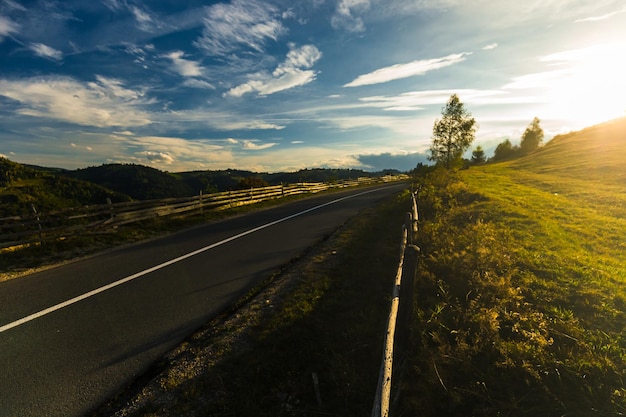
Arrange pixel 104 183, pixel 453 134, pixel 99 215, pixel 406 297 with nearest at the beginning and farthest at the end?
pixel 406 297, pixel 99 215, pixel 453 134, pixel 104 183

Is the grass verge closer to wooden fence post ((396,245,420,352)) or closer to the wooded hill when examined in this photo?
wooden fence post ((396,245,420,352))

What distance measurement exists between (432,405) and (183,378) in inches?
117

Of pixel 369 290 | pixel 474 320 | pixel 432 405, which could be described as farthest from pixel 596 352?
pixel 369 290

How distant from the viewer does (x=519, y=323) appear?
14.6 feet

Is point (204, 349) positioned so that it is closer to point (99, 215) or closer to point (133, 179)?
point (99, 215)

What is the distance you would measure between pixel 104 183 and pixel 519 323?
419ft

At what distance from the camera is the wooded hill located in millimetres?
49625

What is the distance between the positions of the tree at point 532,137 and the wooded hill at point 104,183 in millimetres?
45184

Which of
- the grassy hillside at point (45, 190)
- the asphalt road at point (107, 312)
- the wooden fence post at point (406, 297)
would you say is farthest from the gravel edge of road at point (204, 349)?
the grassy hillside at point (45, 190)

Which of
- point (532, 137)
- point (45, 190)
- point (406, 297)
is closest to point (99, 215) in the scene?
point (406, 297)

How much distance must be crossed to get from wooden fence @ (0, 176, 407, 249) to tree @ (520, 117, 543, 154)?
87.4 meters

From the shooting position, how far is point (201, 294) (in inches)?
240

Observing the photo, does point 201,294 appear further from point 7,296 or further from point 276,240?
point 276,240

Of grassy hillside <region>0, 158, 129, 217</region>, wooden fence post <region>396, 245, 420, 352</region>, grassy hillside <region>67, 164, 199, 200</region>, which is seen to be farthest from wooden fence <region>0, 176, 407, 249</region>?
grassy hillside <region>67, 164, 199, 200</region>
